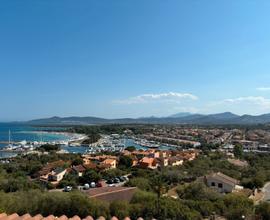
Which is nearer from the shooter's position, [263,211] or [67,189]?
[263,211]

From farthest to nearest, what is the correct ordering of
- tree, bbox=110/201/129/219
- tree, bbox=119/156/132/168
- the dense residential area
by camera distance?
tree, bbox=119/156/132/168 → the dense residential area → tree, bbox=110/201/129/219

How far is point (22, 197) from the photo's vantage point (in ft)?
55.3

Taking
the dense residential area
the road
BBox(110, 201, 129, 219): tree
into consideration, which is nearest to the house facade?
the dense residential area

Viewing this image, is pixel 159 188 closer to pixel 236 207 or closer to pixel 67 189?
pixel 236 207

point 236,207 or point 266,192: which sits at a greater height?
point 236,207

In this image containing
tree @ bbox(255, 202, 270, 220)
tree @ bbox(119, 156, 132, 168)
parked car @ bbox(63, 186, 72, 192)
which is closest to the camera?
tree @ bbox(255, 202, 270, 220)

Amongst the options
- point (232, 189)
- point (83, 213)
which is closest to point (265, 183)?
point (232, 189)

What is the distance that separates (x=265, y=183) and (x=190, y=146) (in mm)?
49268

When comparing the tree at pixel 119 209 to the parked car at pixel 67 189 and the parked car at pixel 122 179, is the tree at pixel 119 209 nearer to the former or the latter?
the parked car at pixel 67 189

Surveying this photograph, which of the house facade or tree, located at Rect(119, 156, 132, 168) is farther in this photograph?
tree, located at Rect(119, 156, 132, 168)

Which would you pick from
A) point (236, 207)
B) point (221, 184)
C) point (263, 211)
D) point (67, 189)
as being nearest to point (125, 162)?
point (67, 189)

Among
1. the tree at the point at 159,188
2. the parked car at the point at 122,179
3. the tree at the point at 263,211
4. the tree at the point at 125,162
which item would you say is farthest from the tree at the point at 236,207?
the tree at the point at 125,162

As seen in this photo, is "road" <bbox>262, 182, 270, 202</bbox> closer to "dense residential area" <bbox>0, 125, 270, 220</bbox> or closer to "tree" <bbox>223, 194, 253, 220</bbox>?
"dense residential area" <bbox>0, 125, 270, 220</bbox>

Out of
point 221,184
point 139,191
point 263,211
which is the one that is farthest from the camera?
point 221,184
